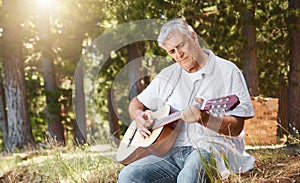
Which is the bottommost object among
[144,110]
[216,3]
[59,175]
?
[59,175]

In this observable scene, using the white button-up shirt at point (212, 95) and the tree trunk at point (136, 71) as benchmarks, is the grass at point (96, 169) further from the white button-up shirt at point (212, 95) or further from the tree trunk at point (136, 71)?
the tree trunk at point (136, 71)

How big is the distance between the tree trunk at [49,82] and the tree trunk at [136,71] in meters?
1.82

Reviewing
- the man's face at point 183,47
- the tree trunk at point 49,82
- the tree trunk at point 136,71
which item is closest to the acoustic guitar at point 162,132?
the man's face at point 183,47

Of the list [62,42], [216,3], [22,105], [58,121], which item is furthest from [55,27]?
[216,3]

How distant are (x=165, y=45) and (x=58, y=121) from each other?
9.07 m

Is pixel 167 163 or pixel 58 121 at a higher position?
pixel 167 163

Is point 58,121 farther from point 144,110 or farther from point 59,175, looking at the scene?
point 144,110

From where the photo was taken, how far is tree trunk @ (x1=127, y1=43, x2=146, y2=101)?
8.98 m

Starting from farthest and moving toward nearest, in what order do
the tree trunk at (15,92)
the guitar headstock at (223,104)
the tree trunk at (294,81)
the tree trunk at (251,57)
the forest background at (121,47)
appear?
the tree trunk at (15,92) → the tree trunk at (251,57) → the tree trunk at (294,81) → the forest background at (121,47) → the guitar headstock at (223,104)

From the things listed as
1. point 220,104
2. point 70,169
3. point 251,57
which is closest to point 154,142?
point 220,104

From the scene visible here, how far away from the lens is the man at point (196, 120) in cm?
272

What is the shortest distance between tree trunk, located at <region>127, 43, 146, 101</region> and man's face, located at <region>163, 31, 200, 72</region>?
5.93 m

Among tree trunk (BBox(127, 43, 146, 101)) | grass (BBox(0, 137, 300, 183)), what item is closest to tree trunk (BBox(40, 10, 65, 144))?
tree trunk (BBox(127, 43, 146, 101))

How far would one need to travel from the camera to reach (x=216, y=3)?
28.6ft
